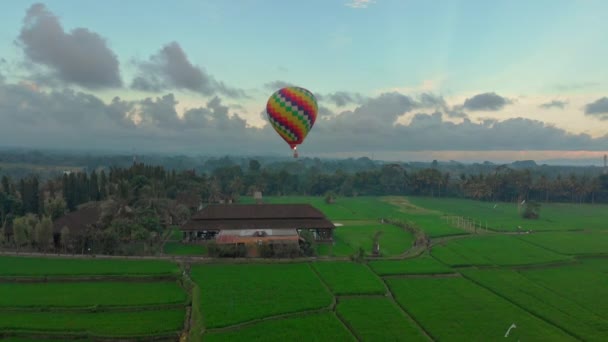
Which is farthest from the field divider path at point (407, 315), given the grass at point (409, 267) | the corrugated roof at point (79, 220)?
the corrugated roof at point (79, 220)

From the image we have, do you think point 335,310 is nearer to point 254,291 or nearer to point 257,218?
point 254,291

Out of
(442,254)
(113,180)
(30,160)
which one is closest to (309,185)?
(113,180)

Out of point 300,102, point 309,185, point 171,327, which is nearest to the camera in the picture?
point 171,327

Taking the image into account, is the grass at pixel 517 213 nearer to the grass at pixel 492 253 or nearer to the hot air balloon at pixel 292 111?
the grass at pixel 492 253

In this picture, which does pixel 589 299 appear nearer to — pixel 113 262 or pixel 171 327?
pixel 171 327

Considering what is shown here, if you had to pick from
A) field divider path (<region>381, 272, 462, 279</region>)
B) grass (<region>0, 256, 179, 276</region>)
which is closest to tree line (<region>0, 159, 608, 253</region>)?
grass (<region>0, 256, 179, 276</region>)

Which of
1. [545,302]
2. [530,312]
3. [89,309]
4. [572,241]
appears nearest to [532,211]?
[572,241]

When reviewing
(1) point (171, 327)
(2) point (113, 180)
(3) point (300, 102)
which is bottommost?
(1) point (171, 327)
